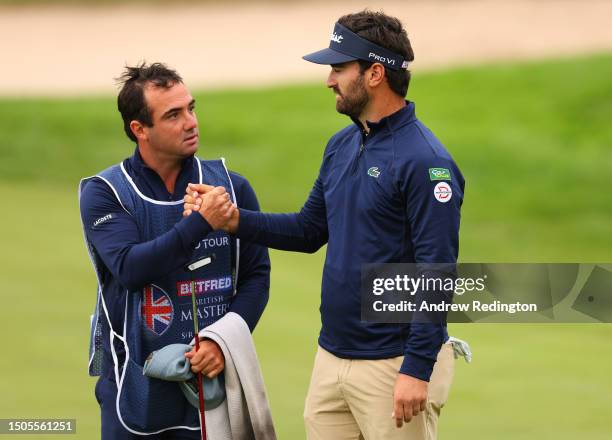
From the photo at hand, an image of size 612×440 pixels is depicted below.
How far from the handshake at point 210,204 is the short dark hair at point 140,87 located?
296mm

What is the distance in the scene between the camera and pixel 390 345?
417cm

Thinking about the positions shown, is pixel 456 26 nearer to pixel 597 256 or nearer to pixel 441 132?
pixel 441 132

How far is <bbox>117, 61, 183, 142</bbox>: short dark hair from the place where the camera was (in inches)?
170

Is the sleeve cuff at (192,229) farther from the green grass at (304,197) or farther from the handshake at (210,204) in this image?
the green grass at (304,197)

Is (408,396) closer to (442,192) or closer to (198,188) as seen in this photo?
(442,192)

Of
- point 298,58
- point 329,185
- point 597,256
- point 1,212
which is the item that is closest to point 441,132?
point 597,256

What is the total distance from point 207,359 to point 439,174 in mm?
966

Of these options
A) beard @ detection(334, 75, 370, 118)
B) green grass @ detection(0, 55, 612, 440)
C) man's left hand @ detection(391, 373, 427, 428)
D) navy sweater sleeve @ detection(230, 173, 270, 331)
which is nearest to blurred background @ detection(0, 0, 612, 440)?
green grass @ detection(0, 55, 612, 440)

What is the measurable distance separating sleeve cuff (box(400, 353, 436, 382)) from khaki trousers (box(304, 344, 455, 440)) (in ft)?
0.58

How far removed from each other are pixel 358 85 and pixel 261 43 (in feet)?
57.2

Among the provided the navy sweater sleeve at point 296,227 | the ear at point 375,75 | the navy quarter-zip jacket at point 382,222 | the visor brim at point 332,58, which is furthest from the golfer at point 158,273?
the ear at point 375,75

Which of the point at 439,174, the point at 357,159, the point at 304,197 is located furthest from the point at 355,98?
the point at 304,197

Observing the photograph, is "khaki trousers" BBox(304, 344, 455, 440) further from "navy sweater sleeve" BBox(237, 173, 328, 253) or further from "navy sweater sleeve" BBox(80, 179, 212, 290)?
"navy sweater sleeve" BBox(80, 179, 212, 290)

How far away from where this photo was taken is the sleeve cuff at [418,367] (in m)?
3.97
